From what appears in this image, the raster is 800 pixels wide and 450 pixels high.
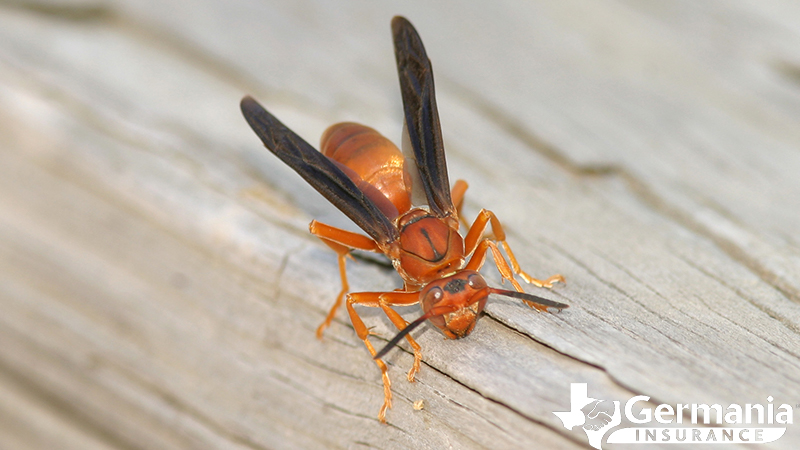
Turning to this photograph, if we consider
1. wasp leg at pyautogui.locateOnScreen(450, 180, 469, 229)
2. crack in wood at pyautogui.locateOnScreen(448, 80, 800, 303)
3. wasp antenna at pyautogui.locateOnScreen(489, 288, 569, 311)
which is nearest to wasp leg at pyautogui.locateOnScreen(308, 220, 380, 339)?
wasp leg at pyautogui.locateOnScreen(450, 180, 469, 229)

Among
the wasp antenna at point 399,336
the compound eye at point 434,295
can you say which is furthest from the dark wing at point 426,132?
the wasp antenna at point 399,336

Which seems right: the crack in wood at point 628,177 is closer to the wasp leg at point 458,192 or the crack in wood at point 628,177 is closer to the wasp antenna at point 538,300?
the wasp leg at point 458,192

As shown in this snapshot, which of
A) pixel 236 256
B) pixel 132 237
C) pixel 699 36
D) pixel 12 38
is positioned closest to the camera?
pixel 236 256

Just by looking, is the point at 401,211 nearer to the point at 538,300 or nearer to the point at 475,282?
the point at 475,282

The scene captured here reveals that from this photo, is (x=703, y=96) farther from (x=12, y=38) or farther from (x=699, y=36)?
(x=12, y=38)

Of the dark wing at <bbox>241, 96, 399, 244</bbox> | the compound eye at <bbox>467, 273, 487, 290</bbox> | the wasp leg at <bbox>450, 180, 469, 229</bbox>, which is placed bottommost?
the compound eye at <bbox>467, 273, 487, 290</bbox>

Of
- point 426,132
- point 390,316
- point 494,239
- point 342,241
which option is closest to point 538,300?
point 390,316

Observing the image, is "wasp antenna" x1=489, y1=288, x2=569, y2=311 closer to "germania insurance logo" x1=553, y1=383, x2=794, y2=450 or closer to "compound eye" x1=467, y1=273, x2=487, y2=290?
"compound eye" x1=467, y1=273, x2=487, y2=290

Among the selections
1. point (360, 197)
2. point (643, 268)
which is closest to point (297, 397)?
point (360, 197)
